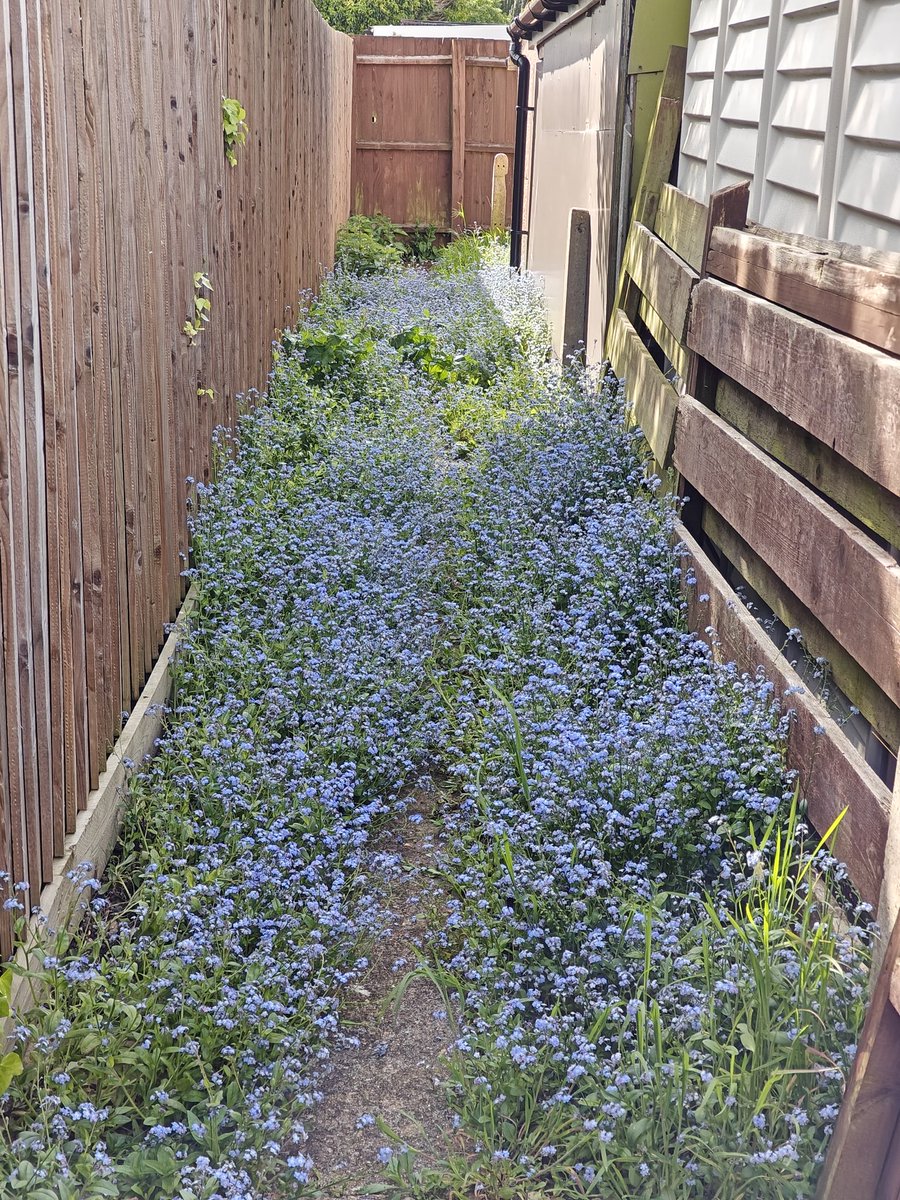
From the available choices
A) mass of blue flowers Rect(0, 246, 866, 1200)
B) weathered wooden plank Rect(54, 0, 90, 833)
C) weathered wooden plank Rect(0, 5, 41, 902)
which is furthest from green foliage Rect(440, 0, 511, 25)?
weathered wooden plank Rect(0, 5, 41, 902)

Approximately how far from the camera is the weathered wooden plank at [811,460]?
2.94m

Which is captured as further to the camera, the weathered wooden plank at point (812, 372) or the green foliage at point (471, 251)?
the green foliage at point (471, 251)

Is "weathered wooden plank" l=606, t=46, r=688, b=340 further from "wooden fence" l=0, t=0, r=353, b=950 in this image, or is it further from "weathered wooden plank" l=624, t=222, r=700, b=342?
"wooden fence" l=0, t=0, r=353, b=950

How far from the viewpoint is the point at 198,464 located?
507 centimetres

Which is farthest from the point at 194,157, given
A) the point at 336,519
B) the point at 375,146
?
the point at 375,146

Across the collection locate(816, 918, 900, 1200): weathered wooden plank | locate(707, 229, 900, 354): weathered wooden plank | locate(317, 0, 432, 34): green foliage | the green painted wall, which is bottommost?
locate(816, 918, 900, 1200): weathered wooden plank

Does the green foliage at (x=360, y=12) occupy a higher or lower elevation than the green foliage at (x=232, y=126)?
higher

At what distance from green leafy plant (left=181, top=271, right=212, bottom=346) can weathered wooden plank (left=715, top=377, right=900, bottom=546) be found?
6.64ft

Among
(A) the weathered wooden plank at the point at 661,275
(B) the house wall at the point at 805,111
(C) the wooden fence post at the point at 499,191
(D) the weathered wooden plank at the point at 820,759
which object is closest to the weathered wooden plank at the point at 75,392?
(D) the weathered wooden plank at the point at 820,759

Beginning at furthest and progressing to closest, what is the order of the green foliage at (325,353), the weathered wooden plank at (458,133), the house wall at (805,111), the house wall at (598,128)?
the weathered wooden plank at (458,133)
the green foliage at (325,353)
the house wall at (598,128)
the house wall at (805,111)

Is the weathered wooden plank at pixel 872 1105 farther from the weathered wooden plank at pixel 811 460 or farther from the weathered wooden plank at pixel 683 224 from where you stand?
the weathered wooden plank at pixel 683 224

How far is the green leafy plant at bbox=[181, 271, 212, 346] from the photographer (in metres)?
4.71

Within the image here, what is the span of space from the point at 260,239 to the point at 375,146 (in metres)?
12.8

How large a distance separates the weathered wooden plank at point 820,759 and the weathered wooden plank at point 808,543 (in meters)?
0.20
